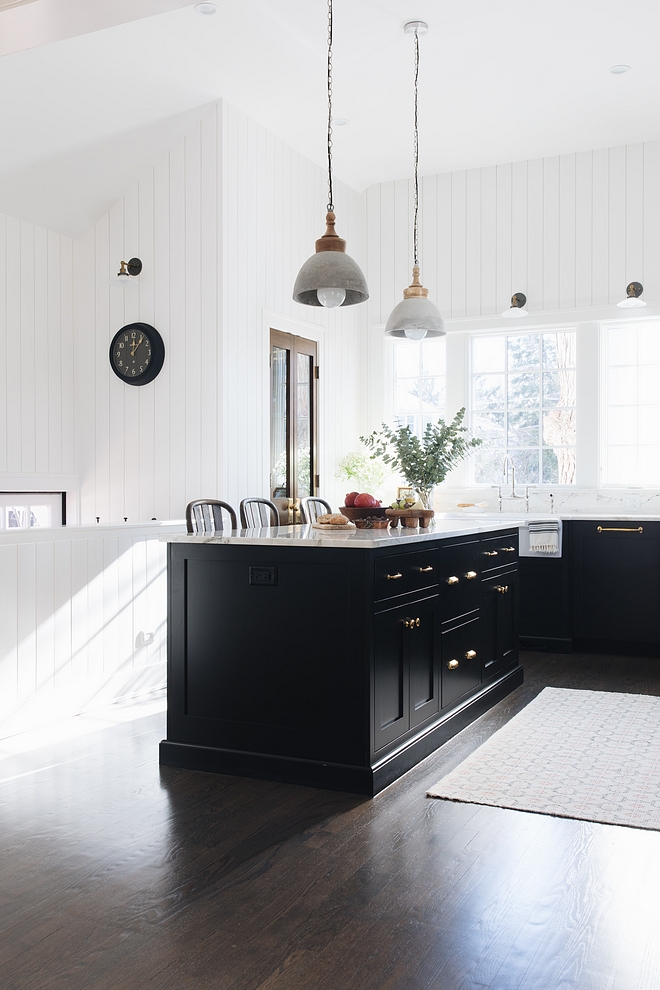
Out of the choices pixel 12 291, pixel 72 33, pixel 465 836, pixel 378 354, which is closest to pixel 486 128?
pixel 378 354

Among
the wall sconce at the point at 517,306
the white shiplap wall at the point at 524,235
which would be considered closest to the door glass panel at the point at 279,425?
the white shiplap wall at the point at 524,235

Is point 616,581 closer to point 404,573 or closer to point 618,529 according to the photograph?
point 618,529

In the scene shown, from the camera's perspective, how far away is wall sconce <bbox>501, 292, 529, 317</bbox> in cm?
636

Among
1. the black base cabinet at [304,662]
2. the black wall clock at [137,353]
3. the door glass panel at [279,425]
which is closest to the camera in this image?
the black base cabinet at [304,662]

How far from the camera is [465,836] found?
256 centimetres

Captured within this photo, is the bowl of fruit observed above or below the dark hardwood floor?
above

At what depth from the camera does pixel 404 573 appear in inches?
125

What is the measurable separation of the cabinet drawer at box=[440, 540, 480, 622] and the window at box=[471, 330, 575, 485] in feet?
8.97

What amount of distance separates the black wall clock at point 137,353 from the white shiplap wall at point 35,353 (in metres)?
0.39

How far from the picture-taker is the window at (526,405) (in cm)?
645

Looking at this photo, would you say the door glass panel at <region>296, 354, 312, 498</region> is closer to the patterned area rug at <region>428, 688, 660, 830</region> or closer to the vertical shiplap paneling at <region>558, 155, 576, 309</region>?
the vertical shiplap paneling at <region>558, 155, 576, 309</region>

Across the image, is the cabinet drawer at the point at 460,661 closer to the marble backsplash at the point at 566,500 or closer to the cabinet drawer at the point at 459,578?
the cabinet drawer at the point at 459,578

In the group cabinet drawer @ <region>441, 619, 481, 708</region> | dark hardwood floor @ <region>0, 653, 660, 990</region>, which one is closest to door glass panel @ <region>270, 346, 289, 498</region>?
cabinet drawer @ <region>441, 619, 481, 708</region>

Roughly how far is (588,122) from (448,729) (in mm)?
4305
